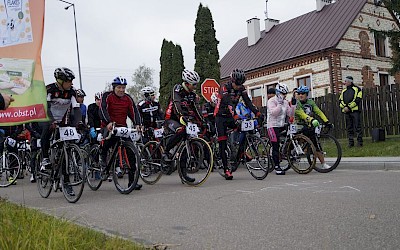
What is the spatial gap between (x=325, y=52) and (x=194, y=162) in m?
25.3

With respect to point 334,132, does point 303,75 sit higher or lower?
higher

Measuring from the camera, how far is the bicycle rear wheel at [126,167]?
7195 millimetres

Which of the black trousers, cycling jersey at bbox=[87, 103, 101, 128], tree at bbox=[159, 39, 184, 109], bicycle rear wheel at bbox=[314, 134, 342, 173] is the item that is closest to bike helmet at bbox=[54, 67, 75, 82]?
cycling jersey at bbox=[87, 103, 101, 128]

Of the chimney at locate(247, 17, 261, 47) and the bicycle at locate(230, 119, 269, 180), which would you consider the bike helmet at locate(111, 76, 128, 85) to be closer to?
the bicycle at locate(230, 119, 269, 180)

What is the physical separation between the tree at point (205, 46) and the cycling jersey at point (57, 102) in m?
22.0

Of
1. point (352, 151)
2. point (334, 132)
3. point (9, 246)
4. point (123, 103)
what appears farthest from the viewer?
point (334, 132)

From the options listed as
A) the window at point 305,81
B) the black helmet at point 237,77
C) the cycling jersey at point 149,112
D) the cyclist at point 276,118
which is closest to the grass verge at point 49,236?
the black helmet at point 237,77

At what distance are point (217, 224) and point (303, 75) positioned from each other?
29.3 metres

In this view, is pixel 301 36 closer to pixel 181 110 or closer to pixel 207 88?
pixel 207 88

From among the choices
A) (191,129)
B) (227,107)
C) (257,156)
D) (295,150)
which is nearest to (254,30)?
(295,150)

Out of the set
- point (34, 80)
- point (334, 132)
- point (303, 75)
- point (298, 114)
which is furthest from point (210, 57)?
point (34, 80)

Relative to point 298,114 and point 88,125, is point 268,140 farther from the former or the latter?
point 88,125

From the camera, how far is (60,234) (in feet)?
11.2

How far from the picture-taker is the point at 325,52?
30.8 metres
